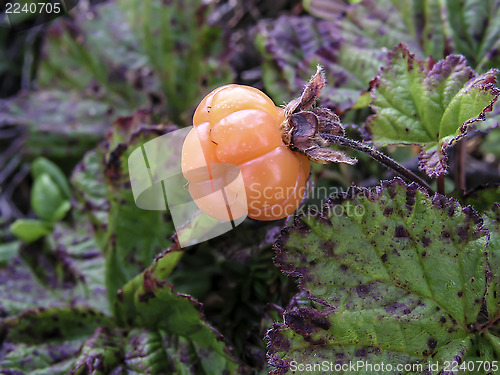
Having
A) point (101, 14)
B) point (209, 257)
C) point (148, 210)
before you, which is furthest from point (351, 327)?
point (101, 14)

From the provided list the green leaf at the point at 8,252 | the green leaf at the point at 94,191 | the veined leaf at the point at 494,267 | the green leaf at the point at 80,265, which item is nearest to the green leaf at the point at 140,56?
the green leaf at the point at 94,191

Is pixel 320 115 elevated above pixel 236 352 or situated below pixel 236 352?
above

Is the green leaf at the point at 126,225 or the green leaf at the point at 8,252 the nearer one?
the green leaf at the point at 126,225

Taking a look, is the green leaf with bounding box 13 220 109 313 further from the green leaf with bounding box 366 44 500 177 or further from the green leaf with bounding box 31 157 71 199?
the green leaf with bounding box 366 44 500 177

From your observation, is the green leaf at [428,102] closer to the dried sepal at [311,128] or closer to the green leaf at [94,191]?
the dried sepal at [311,128]

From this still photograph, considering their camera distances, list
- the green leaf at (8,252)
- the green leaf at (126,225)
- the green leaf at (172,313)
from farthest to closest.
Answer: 1. the green leaf at (8,252)
2. the green leaf at (126,225)
3. the green leaf at (172,313)

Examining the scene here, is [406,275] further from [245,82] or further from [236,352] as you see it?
[245,82]

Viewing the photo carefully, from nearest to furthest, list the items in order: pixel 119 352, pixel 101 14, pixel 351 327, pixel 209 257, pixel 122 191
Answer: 1. pixel 351 327
2. pixel 119 352
3. pixel 122 191
4. pixel 209 257
5. pixel 101 14
